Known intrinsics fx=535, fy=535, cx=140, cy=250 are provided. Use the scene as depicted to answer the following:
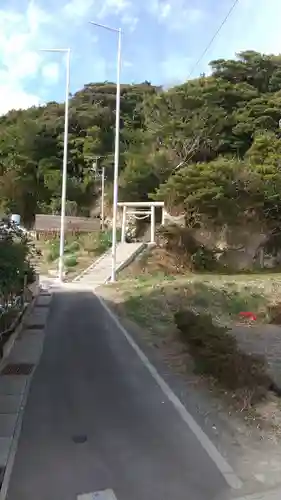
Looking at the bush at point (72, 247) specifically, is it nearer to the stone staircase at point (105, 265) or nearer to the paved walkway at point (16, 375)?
the stone staircase at point (105, 265)

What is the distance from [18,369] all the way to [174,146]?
35.3 m

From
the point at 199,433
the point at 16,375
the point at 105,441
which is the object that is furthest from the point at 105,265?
the point at 105,441

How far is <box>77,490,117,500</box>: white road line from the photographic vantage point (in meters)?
4.68

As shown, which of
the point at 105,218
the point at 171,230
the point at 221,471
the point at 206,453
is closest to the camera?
the point at 221,471

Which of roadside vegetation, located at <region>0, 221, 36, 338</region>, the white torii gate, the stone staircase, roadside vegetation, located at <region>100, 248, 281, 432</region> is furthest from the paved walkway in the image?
the white torii gate

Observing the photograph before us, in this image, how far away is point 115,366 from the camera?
393 inches

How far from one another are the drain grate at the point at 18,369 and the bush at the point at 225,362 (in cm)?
306

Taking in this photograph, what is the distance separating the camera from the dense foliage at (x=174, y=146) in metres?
35.6

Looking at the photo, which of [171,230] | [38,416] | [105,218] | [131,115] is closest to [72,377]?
[38,416]

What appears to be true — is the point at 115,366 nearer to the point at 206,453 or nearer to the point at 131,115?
the point at 206,453

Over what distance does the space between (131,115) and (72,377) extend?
51.8m

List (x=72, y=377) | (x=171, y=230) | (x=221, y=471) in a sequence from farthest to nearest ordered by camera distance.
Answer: (x=171, y=230) < (x=72, y=377) < (x=221, y=471)

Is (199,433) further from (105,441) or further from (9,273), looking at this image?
(9,273)

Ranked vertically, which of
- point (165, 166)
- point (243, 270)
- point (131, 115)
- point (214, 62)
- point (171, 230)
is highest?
point (214, 62)
